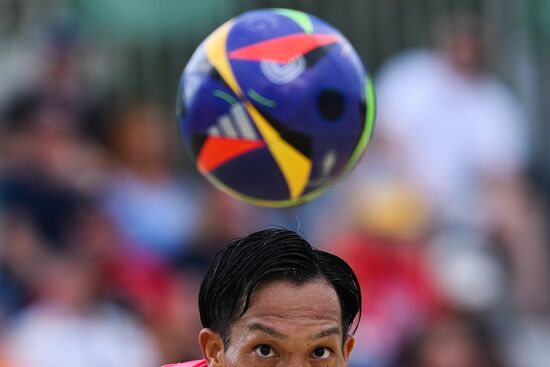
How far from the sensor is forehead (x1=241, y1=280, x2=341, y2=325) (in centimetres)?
491

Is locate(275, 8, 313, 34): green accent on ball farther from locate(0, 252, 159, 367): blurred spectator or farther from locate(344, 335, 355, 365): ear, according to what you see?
locate(0, 252, 159, 367): blurred spectator

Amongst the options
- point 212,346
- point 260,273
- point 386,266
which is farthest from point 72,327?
point 260,273

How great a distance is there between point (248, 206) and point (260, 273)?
655cm

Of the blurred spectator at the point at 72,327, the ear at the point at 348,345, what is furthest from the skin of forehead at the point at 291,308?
the blurred spectator at the point at 72,327

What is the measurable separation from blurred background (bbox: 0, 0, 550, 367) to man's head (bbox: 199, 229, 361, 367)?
5.18 meters

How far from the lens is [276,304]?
4.93 meters

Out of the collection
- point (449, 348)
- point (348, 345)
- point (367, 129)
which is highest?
point (367, 129)

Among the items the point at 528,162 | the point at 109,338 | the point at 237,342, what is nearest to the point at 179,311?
the point at 109,338

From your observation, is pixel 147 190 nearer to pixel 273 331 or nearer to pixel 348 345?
pixel 348 345

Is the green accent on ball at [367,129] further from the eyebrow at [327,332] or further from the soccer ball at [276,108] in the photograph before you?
the eyebrow at [327,332]

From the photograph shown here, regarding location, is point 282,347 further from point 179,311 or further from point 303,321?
point 179,311

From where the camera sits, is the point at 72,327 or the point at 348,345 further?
the point at 72,327

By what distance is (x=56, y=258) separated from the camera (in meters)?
10.6

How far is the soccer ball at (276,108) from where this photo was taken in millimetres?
6086
